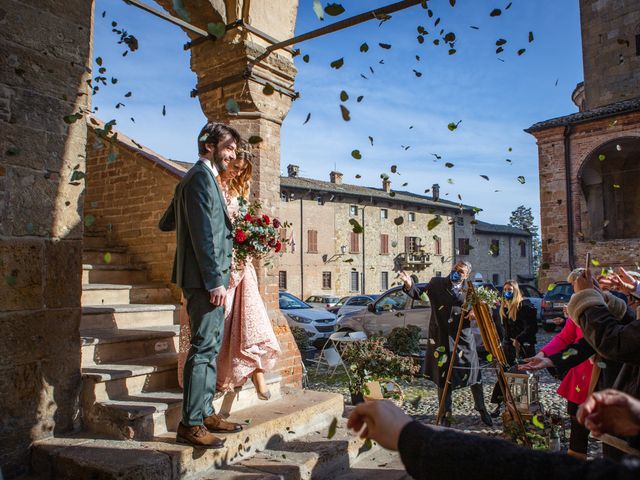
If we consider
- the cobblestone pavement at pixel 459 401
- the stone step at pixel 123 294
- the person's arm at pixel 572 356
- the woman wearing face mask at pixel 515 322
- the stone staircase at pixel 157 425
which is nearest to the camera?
the stone staircase at pixel 157 425

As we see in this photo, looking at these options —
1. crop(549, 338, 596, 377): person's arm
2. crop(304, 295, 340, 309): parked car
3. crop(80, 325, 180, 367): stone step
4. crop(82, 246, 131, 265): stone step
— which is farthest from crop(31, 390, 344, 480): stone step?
crop(304, 295, 340, 309): parked car

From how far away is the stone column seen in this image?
535 centimetres

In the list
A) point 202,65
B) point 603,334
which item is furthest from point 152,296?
point 603,334

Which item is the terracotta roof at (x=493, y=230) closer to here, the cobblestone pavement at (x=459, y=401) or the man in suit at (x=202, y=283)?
the cobblestone pavement at (x=459, y=401)

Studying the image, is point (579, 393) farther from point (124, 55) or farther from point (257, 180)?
point (124, 55)

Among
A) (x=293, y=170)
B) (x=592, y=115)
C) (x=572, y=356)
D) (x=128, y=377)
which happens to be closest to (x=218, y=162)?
(x=128, y=377)

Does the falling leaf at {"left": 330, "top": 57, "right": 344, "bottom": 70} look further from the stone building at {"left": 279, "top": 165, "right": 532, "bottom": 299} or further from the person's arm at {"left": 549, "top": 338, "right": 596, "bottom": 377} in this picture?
the stone building at {"left": 279, "top": 165, "right": 532, "bottom": 299}

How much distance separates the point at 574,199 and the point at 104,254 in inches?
730

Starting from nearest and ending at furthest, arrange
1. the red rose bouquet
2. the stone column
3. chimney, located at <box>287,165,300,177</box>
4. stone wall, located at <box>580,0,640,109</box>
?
the red rose bouquet < the stone column < stone wall, located at <box>580,0,640,109</box> < chimney, located at <box>287,165,300,177</box>

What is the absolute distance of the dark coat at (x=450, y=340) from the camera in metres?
5.60

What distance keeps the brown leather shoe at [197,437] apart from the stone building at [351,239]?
28338mm

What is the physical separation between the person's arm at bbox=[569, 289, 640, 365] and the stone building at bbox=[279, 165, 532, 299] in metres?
28.7

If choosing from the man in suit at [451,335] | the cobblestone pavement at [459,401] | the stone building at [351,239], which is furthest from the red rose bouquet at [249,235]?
the stone building at [351,239]

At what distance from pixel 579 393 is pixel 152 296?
4.32 metres
